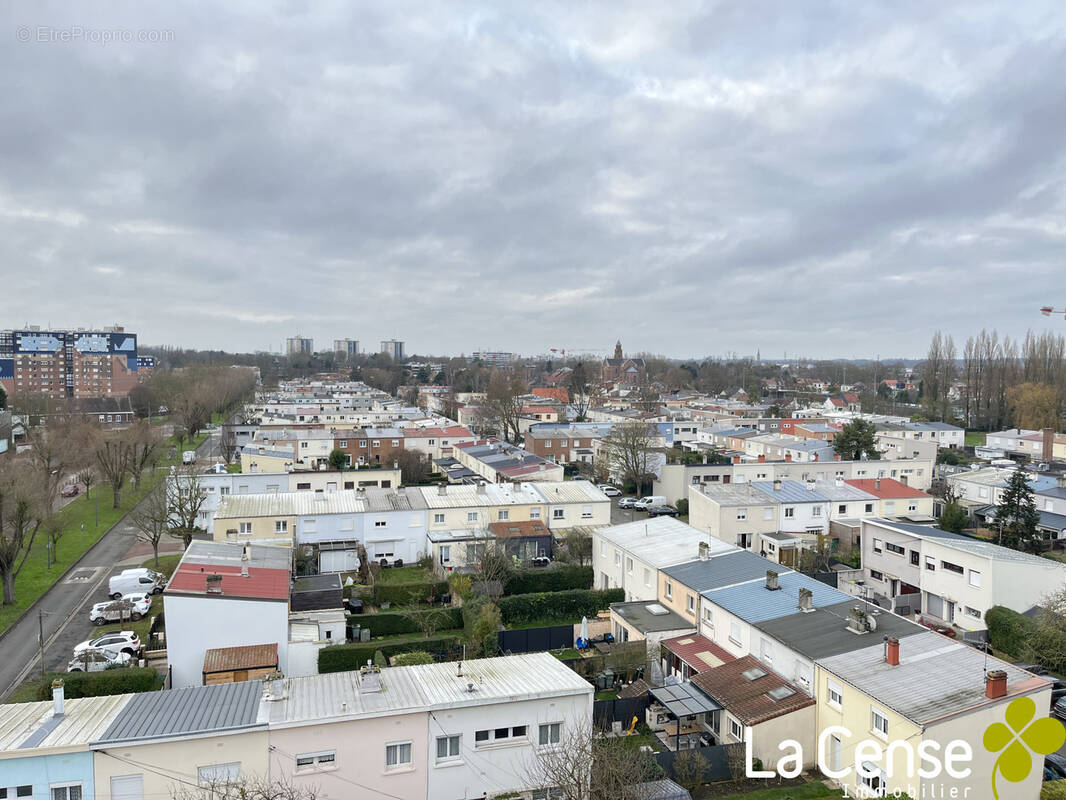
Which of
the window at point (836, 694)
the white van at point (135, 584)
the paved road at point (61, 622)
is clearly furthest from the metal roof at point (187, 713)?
the white van at point (135, 584)

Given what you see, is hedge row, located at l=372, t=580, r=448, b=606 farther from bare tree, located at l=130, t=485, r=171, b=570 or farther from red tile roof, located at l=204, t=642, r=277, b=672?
bare tree, located at l=130, t=485, r=171, b=570

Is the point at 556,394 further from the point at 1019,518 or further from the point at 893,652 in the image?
the point at 893,652

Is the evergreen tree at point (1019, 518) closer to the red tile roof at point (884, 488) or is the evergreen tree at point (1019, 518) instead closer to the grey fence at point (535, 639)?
the red tile roof at point (884, 488)

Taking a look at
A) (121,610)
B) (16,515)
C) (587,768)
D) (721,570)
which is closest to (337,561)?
(121,610)

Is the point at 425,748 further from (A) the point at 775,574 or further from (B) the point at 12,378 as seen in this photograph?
(B) the point at 12,378

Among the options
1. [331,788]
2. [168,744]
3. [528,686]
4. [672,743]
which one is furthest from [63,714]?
[672,743]

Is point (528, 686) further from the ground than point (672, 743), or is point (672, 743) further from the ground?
point (528, 686)
